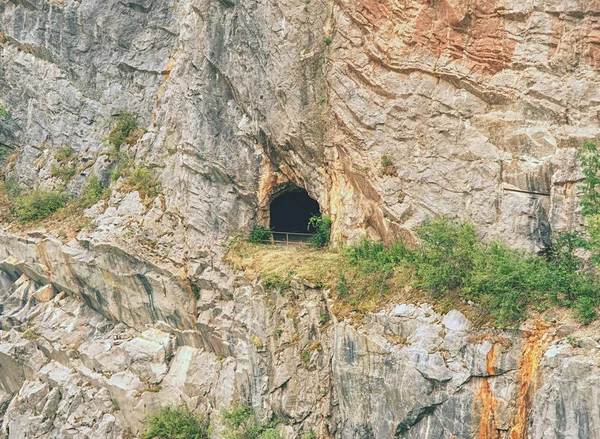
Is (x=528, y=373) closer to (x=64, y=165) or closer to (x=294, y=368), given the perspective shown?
(x=294, y=368)

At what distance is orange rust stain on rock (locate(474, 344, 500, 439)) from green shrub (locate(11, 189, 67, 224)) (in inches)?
755

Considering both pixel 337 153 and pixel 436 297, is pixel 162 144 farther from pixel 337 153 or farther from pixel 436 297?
pixel 436 297

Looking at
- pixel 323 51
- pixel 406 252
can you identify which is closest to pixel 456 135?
pixel 406 252

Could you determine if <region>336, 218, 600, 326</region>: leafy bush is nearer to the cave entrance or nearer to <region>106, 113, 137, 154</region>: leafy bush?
the cave entrance

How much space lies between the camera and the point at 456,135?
2044 centimetres

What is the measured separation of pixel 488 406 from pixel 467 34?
29.8ft

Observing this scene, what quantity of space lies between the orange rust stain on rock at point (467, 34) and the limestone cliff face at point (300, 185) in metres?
0.04

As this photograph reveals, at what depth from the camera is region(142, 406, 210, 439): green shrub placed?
74.7 ft

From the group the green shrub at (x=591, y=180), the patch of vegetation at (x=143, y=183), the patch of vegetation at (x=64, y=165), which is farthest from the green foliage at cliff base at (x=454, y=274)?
the patch of vegetation at (x=64, y=165)

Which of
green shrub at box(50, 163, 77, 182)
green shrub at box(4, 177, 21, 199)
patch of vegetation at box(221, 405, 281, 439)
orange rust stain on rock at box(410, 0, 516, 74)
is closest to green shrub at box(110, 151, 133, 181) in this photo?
green shrub at box(50, 163, 77, 182)

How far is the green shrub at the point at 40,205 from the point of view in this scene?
1215 inches

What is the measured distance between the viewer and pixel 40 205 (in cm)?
3108

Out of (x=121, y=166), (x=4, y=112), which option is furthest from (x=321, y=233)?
(x=4, y=112)

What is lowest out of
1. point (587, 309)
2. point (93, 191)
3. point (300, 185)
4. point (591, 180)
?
point (587, 309)
